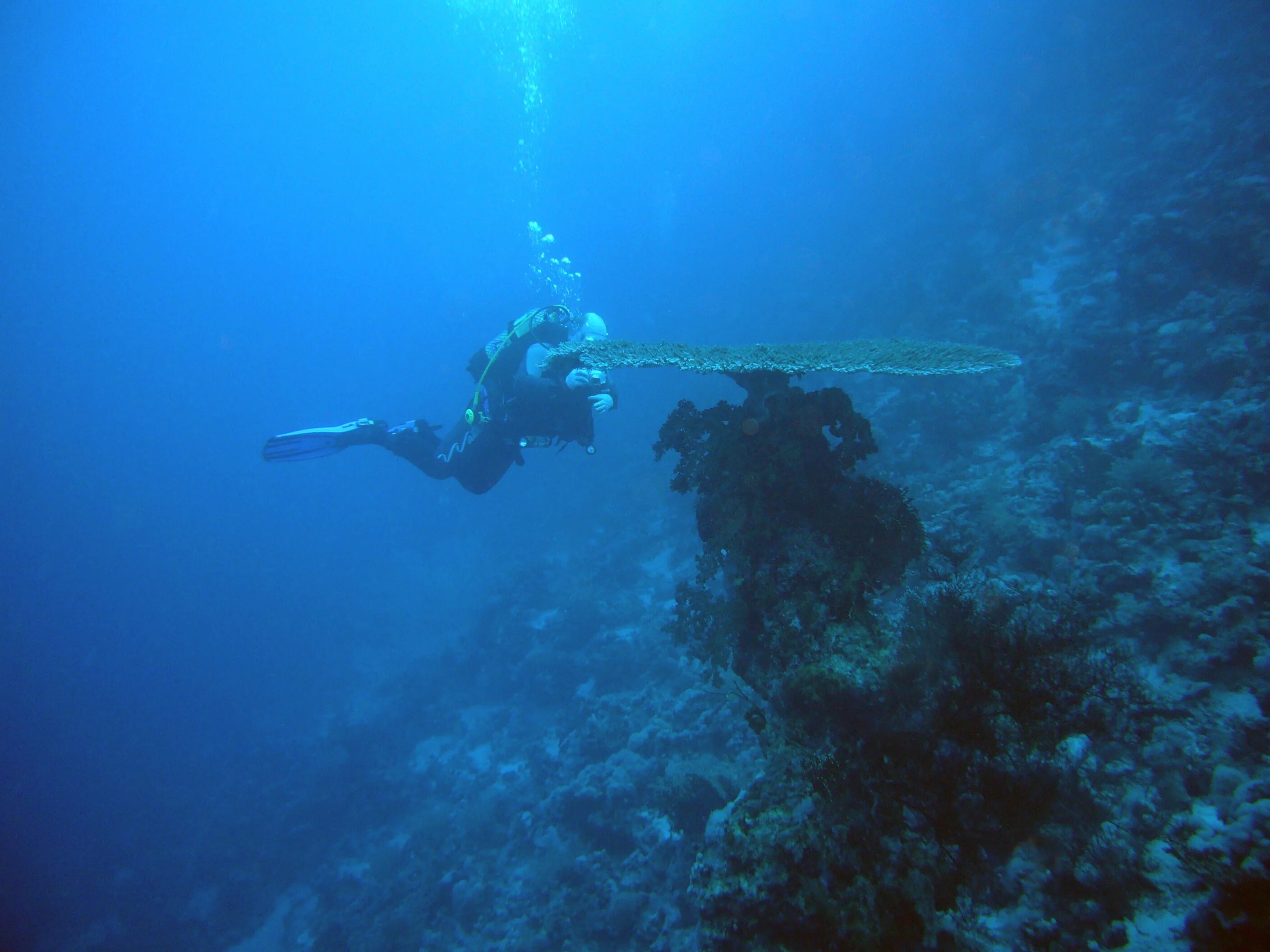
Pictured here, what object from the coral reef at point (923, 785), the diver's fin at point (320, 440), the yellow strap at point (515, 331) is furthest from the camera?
the diver's fin at point (320, 440)

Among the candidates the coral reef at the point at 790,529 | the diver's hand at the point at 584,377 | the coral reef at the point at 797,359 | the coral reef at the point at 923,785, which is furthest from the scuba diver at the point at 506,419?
the coral reef at the point at 923,785

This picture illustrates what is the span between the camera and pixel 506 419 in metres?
9.23

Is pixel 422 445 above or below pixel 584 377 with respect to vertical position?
above

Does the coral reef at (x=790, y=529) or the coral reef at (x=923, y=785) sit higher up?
the coral reef at (x=790, y=529)

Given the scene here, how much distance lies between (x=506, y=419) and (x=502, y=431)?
308 millimetres

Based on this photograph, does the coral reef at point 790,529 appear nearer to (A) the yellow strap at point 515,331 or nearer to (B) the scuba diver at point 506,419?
(B) the scuba diver at point 506,419

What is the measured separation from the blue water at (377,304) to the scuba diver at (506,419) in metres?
7.11

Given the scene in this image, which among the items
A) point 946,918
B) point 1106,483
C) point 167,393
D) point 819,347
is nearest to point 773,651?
point 946,918

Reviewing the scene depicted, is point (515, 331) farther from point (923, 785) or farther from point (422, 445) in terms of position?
point (923, 785)

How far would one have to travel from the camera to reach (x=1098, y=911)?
2.48 meters

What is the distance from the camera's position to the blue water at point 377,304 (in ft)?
52.9

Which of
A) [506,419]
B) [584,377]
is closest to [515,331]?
[506,419]

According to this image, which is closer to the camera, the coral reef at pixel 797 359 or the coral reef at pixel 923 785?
the coral reef at pixel 923 785

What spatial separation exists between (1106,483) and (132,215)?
126m
